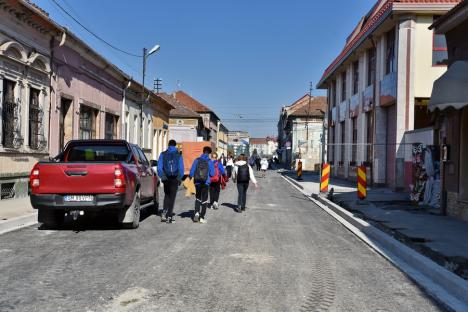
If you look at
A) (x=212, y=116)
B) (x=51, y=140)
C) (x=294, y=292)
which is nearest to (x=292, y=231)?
(x=294, y=292)

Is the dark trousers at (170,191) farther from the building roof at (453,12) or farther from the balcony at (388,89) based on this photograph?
the balcony at (388,89)

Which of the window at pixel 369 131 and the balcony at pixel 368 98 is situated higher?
the balcony at pixel 368 98

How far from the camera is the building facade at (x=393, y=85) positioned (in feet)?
70.0

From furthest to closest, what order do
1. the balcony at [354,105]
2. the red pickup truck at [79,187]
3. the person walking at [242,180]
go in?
the balcony at [354,105] < the person walking at [242,180] < the red pickup truck at [79,187]

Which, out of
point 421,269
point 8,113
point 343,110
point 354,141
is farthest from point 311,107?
point 421,269

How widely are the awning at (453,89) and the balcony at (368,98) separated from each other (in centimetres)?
1541

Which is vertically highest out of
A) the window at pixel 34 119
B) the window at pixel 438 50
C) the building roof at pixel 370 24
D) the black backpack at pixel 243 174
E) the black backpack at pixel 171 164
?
the building roof at pixel 370 24

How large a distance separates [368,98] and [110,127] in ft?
44.5

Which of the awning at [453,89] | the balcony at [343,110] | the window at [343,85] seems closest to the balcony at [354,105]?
the balcony at [343,110]

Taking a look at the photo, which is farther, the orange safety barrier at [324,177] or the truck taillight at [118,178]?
→ the orange safety barrier at [324,177]

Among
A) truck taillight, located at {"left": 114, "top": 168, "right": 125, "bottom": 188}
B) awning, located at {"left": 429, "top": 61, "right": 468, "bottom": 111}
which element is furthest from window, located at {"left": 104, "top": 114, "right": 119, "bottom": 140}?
awning, located at {"left": 429, "top": 61, "right": 468, "bottom": 111}

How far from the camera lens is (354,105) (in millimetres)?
30172

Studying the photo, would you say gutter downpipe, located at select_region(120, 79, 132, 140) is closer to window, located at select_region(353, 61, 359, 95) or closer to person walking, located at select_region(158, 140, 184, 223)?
window, located at select_region(353, 61, 359, 95)

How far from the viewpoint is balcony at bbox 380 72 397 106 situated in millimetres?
22297
